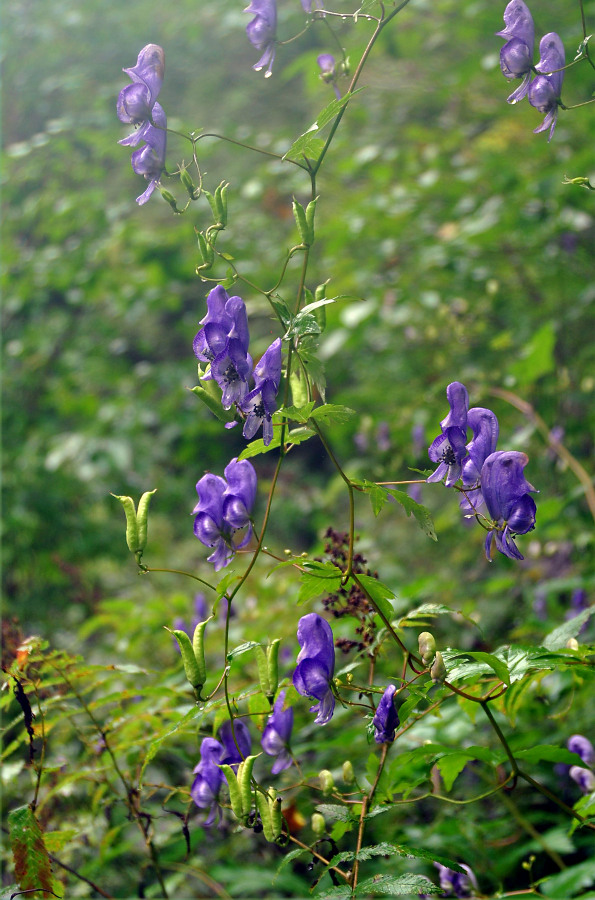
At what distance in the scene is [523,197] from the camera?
101 inches

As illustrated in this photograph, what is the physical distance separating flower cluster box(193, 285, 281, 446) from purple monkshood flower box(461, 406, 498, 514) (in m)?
0.19

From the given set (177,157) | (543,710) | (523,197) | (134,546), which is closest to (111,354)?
(177,157)

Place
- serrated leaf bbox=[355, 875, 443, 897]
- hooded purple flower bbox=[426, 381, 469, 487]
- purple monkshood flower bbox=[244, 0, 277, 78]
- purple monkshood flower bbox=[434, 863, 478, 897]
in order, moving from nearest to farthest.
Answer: serrated leaf bbox=[355, 875, 443, 897], hooded purple flower bbox=[426, 381, 469, 487], purple monkshood flower bbox=[244, 0, 277, 78], purple monkshood flower bbox=[434, 863, 478, 897]

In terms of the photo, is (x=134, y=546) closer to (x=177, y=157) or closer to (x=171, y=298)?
(x=171, y=298)

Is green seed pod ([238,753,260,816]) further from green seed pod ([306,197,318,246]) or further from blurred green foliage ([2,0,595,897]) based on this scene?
green seed pod ([306,197,318,246])

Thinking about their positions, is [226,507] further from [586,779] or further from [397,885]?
[586,779]

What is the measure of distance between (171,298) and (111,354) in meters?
0.77

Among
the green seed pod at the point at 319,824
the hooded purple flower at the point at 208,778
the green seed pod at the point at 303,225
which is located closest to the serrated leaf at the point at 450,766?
the green seed pod at the point at 319,824

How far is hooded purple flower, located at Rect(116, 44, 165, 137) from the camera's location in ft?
2.50

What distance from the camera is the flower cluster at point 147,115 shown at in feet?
2.50

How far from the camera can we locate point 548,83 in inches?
31.5

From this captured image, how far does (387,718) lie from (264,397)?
12.0 inches

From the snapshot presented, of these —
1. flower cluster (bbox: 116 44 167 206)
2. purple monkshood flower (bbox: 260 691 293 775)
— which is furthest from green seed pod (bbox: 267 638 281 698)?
flower cluster (bbox: 116 44 167 206)

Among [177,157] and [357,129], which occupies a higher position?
[177,157]
